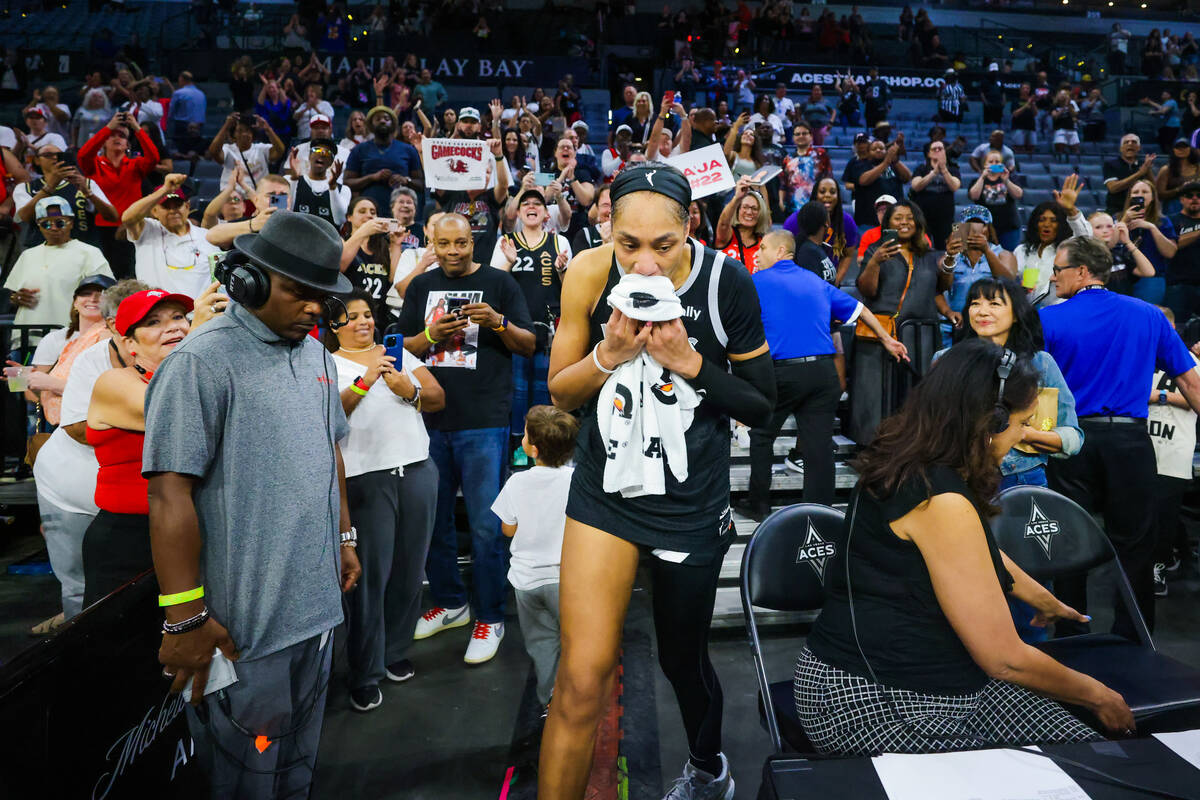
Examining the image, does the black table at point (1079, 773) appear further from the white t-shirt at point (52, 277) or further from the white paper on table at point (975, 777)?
the white t-shirt at point (52, 277)

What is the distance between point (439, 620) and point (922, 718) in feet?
9.52

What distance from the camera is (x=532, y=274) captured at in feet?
18.2

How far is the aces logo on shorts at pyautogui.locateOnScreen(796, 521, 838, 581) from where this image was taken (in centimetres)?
272

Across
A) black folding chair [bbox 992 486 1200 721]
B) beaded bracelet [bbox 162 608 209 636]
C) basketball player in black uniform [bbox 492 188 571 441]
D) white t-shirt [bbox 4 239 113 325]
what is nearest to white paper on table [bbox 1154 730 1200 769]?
black folding chair [bbox 992 486 1200 721]

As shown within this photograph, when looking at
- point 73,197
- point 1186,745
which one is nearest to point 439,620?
point 1186,745

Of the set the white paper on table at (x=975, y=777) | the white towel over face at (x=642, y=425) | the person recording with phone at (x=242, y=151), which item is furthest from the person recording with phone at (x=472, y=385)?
the person recording with phone at (x=242, y=151)

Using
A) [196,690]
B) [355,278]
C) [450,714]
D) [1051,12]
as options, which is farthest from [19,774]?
[1051,12]

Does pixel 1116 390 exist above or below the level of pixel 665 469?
below

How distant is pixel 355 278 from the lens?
5.63 meters

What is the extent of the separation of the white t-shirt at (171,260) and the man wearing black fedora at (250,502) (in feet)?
14.2

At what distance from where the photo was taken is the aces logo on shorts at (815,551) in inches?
107

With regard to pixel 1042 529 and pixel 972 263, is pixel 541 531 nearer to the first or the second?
pixel 1042 529

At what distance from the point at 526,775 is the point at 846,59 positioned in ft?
62.0

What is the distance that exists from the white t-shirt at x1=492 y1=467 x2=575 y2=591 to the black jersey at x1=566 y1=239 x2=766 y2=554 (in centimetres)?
114
